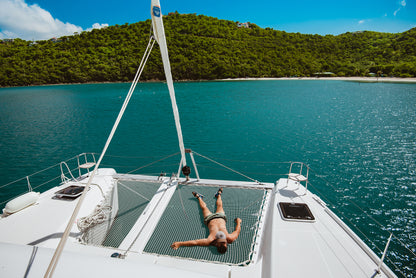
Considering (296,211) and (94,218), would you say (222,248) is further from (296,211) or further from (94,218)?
(94,218)

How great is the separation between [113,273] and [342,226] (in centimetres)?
462

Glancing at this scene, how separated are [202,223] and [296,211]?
236 cm

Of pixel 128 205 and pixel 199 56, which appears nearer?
pixel 128 205

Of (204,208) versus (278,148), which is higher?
(204,208)

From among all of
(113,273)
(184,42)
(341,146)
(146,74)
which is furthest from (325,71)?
(113,273)

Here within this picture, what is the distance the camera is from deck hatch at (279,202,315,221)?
4387 mm

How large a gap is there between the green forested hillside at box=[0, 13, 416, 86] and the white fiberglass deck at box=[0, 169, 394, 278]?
104 m

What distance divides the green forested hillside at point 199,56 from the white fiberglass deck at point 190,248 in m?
104

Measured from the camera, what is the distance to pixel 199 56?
361 ft

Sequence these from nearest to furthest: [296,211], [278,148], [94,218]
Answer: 1. [296,211]
2. [94,218]
3. [278,148]

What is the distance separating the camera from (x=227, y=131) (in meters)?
20.8

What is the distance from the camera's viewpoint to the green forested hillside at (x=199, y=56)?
95.6 metres

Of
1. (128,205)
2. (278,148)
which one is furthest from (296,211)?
(278,148)

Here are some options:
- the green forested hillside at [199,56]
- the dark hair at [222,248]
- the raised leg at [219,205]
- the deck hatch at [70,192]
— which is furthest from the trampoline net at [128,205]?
the green forested hillside at [199,56]
